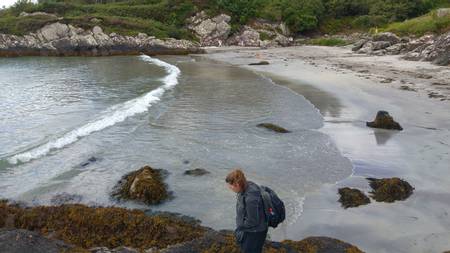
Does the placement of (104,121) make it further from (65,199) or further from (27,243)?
(27,243)

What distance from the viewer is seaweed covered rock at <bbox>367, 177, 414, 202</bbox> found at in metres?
10.2

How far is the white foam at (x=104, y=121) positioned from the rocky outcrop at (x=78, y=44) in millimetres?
40481

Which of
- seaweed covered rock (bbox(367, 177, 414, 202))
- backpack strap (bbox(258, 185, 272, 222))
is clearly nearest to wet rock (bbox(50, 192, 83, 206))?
backpack strap (bbox(258, 185, 272, 222))

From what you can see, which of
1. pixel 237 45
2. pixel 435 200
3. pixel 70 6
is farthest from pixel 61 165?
pixel 70 6

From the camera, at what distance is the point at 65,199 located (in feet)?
35.4

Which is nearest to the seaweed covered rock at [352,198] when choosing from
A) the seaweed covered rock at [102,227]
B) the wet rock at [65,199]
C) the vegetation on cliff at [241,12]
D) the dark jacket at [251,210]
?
the seaweed covered rock at [102,227]

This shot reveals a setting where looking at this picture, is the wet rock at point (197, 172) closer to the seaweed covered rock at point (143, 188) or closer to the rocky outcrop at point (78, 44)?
the seaweed covered rock at point (143, 188)

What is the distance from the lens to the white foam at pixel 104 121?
15.0 metres

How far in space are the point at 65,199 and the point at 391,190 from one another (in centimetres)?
751

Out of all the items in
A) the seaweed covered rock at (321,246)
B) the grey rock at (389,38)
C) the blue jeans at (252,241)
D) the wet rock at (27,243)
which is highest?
the grey rock at (389,38)

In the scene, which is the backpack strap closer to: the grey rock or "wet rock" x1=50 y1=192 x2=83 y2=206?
"wet rock" x1=50 y1=192 x2=83 y2=206

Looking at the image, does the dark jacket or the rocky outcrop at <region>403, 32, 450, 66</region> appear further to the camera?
the rocky outcrop at <region>403, 32, 450, 66</region>

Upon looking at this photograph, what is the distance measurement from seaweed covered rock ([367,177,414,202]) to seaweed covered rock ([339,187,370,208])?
0.30 m

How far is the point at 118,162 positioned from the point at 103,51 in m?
57.2
